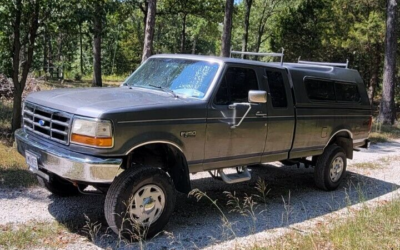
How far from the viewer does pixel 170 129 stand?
470cm

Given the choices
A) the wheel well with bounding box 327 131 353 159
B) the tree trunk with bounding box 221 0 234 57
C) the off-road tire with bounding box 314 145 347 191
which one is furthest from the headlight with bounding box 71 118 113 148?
the tree trunk with bounding box 221 0 234 57

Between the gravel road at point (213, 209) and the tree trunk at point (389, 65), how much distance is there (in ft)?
32.2

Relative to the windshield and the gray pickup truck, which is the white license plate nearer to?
the gray pickup truck

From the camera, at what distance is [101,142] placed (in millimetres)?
4180

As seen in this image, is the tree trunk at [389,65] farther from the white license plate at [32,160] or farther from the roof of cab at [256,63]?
the white license plate at [32,160]

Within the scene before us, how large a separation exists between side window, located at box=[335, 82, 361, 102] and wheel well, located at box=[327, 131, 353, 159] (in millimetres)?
634

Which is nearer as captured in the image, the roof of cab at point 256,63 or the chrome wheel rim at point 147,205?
the chrome wheel rim at point 147,205

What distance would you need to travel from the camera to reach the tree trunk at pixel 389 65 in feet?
53.6

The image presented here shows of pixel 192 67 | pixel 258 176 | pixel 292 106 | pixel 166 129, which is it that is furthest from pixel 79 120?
pixel 258 176

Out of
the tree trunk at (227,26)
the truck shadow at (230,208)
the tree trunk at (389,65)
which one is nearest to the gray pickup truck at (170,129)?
the truck shadow at (230,208)

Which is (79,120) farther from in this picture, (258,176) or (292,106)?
(258,176)

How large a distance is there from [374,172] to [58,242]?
6957mm

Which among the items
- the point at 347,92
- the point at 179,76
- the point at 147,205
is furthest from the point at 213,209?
the point at 347,92

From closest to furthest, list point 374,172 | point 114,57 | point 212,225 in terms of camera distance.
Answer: point 212,225 → point 374,172 → point 114,57
